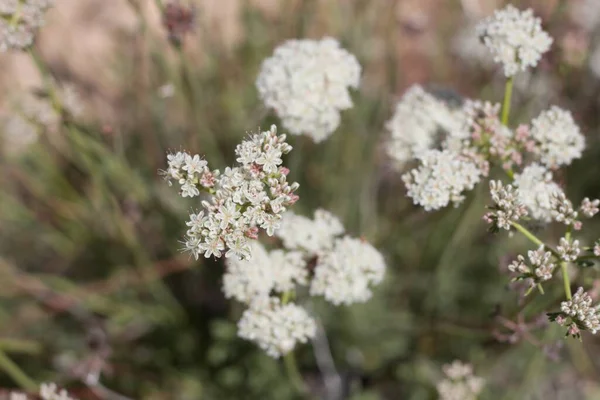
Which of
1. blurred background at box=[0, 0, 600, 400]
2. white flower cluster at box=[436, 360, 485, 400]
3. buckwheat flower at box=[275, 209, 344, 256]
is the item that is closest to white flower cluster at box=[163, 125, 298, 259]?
buckwheat flower at box=[275, 209, 344, 256]

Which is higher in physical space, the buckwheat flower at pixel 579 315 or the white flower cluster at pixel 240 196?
the white flower cluster at pixel 240 196

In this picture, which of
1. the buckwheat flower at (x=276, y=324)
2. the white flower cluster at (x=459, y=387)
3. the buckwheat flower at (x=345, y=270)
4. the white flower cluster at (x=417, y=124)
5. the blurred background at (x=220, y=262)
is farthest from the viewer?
the blurred background at (x=220, y=262)

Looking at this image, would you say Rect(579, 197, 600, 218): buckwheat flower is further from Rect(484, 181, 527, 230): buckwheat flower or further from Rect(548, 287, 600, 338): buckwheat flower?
Rect(548, 287, 600, 338): buckwheat flower

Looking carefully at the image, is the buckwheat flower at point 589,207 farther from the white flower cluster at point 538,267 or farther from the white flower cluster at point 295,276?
the white flower cluster at point 295,276

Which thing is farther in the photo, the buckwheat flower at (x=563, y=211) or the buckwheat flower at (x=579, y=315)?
the buckwheat flower at (x=563, y=211)

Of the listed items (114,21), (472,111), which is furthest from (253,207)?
(114,21)

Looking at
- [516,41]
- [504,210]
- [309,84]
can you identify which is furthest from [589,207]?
[309,84]

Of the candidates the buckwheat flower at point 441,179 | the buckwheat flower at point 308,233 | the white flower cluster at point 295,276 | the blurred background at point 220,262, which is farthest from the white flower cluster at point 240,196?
the blurred background at point 220,262
